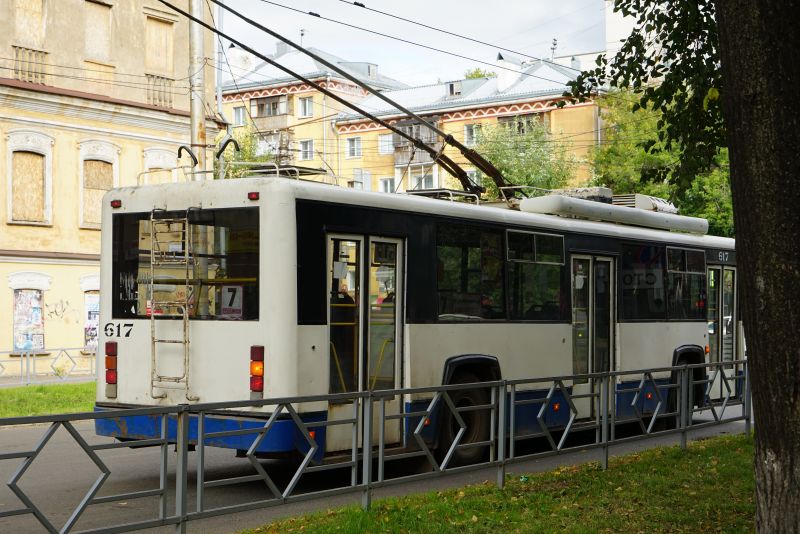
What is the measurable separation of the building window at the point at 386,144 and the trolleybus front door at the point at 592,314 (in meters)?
55.0

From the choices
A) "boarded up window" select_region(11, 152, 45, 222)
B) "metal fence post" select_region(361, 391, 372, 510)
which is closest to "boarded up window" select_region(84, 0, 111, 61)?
"boarded up window" select_region(11, 152, 45, 222)

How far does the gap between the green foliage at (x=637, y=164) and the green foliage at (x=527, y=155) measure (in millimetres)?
1662

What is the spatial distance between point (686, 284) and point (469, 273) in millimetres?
5521

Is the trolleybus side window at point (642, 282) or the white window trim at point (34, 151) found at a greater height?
the white window trim at point (34, 151)

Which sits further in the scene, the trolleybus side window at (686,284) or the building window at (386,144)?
the building window at (386,144)

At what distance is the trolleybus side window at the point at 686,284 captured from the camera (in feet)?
56.2

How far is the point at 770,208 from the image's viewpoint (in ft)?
22.1

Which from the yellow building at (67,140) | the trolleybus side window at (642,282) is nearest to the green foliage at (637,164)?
the yellow building at (67,140)

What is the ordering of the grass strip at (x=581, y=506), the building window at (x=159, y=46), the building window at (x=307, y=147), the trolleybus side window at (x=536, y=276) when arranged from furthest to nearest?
the building window at (x=307, y=147), the building window at (x=159, y=46), the trolleybus side window at (x=536, y=276), the grass strip at (x=581, y=506)

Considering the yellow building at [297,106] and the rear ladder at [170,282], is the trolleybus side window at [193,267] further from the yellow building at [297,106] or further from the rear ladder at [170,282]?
the yellow building at [297,106]

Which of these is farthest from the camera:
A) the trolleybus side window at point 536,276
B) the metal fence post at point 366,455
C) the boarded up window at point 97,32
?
the boarded up window at point 97,32

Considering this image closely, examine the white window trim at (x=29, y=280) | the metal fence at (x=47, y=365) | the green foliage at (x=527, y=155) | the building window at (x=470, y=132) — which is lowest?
the metal fence at (x=47, y=365)

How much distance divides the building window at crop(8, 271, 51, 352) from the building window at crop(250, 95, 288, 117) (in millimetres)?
44375

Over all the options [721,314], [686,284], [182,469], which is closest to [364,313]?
[182,469]
